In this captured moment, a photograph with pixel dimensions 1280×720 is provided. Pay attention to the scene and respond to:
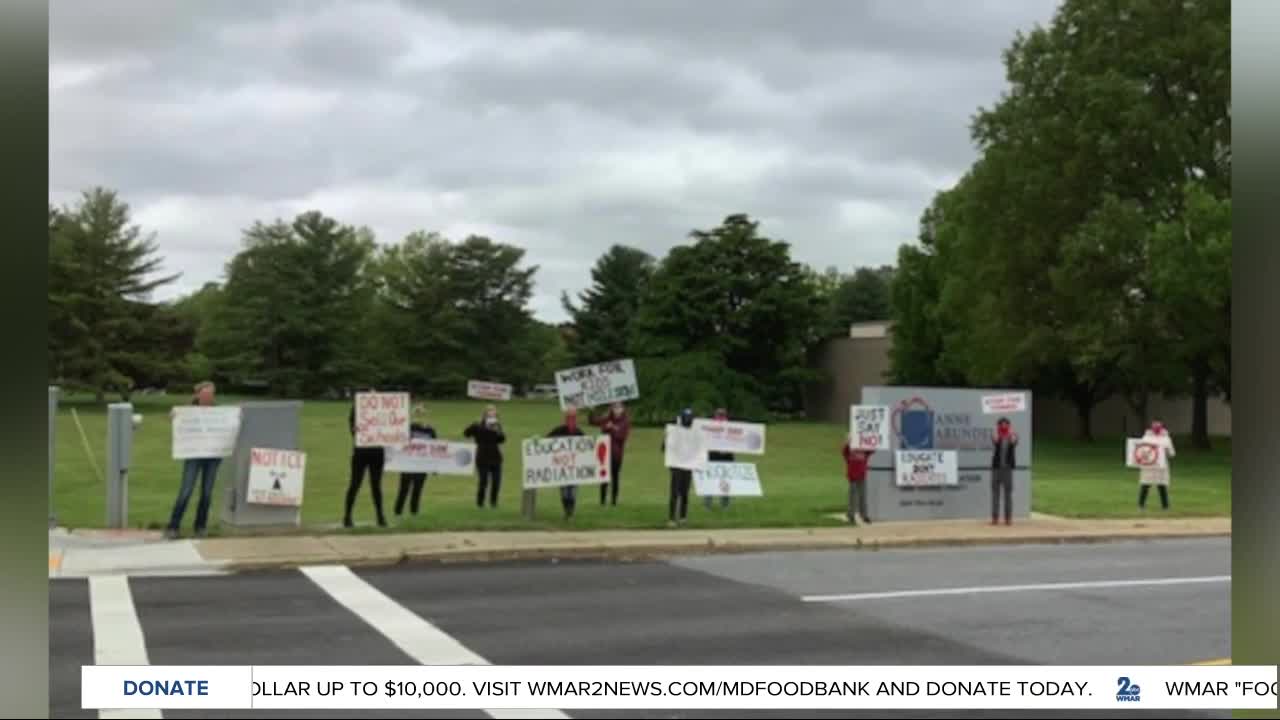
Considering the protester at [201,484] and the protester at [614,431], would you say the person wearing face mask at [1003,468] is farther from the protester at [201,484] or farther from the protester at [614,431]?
the protester at [201,484]

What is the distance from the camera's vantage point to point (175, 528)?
16.0 metres

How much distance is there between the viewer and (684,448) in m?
17.8

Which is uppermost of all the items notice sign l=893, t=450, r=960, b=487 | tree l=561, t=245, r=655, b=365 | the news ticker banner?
tree l=561, t=245, r=655, b=365

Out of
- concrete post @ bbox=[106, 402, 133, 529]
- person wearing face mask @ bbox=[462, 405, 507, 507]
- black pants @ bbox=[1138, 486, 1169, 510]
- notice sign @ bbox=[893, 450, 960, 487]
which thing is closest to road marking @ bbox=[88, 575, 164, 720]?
concrete post @ bbox=[106, 402, 133, 529]

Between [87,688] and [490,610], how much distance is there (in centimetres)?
421

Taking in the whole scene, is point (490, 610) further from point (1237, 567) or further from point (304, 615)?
point (1237, 567)

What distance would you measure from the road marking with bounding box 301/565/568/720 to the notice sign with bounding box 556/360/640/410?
4965 mm

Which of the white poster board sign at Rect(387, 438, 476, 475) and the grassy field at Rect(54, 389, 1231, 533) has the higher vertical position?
the white poster board sign at Rect(387, 438, 476, 475)

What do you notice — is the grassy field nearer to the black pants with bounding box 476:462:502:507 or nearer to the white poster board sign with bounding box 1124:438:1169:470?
the black pants with bounding box 476:462:502:507

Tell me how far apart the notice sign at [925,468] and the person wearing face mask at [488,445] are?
6053mm

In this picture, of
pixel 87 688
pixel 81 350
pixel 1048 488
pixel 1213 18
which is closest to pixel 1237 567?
pixel 87 688

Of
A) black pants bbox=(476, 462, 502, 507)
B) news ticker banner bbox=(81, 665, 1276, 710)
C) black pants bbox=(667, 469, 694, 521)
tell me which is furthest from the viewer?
black pants bbox=(476, 462, 502, 507)

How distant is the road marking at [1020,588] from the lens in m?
11.7

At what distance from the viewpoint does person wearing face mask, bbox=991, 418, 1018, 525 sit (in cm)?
1903
